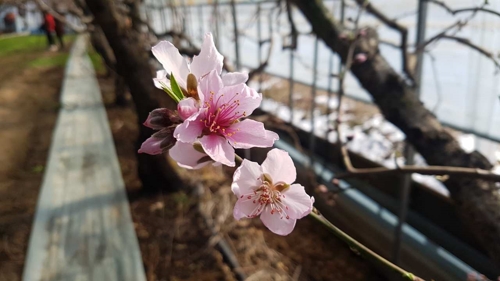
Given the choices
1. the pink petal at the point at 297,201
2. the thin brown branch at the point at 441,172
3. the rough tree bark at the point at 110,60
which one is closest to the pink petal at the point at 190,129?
the pink petal at the point at 297,201

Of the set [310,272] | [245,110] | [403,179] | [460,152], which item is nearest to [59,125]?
[310,272]

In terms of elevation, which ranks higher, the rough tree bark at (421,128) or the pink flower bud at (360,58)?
the pink flower bud at (360,58)

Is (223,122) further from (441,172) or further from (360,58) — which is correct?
(360,58)

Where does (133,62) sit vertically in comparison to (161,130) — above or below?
below

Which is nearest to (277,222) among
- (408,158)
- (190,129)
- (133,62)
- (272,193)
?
(272,193)

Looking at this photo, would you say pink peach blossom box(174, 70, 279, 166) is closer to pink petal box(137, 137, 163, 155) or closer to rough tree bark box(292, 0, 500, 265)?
pink petal box(137, 137, 163, 155)

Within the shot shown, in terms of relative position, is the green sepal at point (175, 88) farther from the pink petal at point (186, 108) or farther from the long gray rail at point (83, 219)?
the long gray rail at point (83, 219)

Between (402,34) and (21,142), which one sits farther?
(21,142)
